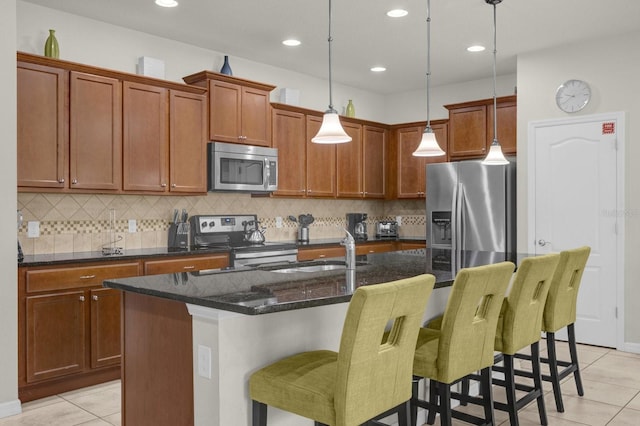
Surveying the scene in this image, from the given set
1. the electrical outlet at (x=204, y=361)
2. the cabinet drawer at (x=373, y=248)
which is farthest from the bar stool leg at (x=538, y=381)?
the cabinet drawer at (x=373, y=248)

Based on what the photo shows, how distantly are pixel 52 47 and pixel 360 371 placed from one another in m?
3.65

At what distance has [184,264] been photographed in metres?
4.52

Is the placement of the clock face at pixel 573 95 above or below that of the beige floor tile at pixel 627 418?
above

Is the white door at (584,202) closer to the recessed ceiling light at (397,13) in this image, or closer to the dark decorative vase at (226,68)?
the recessed ceiling light at (397,13)

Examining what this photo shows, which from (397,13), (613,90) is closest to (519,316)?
(397,13)

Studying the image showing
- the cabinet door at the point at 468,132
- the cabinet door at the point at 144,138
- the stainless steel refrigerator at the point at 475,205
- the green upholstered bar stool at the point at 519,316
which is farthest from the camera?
the cabinet door at the point at 468,132

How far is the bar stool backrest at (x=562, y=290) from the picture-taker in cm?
331

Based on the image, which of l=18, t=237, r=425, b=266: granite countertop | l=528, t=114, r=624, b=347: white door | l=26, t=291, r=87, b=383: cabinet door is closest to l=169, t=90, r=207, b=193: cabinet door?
l=18, t=237, r=425, b=266: granite countertop

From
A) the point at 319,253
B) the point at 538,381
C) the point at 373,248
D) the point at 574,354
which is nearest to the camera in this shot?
the point at 538,381

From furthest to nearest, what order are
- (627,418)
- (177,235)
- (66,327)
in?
(177,235)
(66,327)
(627,418)

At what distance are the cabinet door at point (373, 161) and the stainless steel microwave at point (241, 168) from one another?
5.21 ft

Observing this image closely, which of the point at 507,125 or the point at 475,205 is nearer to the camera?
the point at 475,205

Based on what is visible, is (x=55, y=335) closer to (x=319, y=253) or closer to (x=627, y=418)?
(x=319, y=253)

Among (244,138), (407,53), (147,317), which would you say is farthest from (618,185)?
(147,317)
